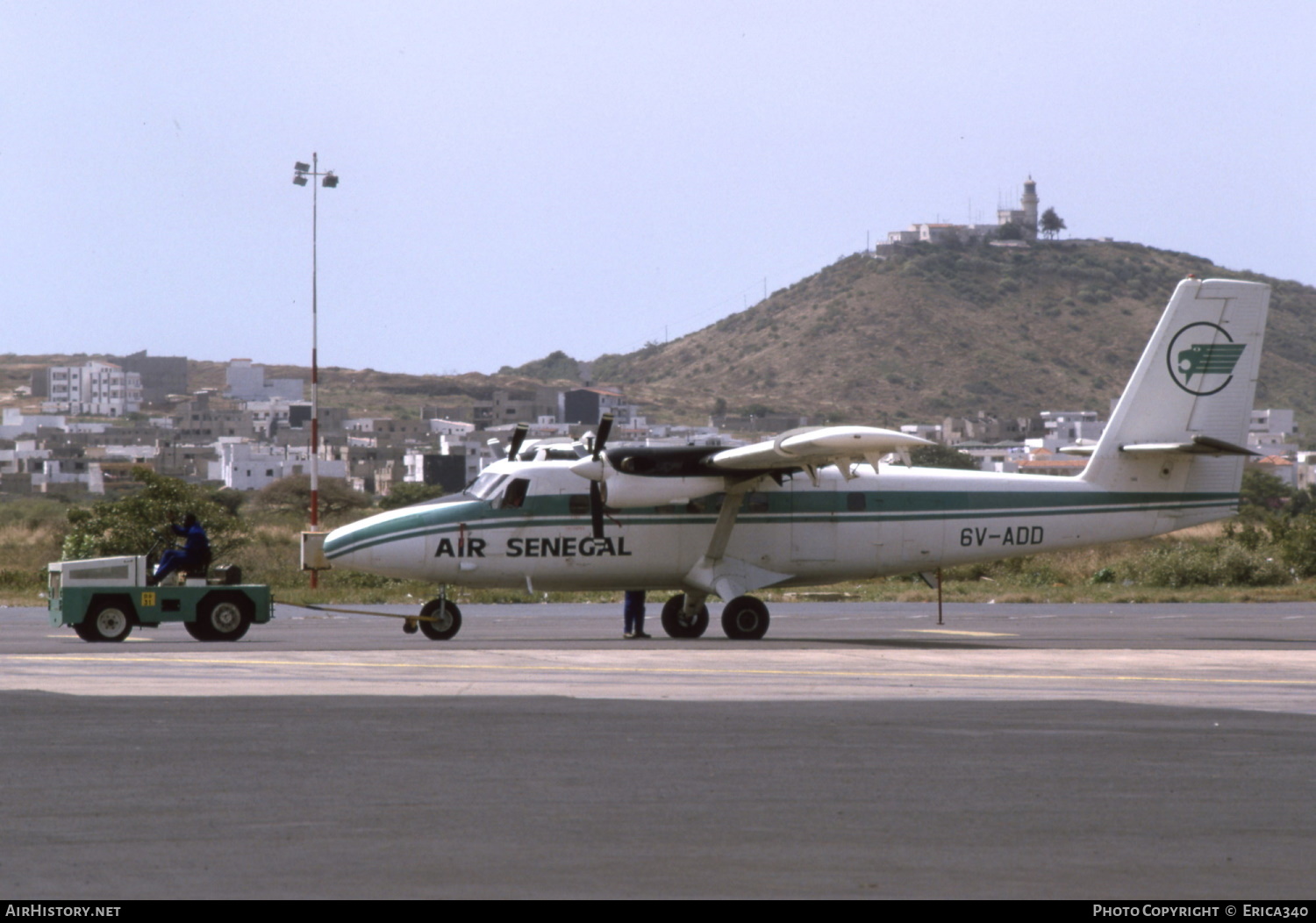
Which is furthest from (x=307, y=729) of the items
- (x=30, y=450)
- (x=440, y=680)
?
(x=30, y=450)

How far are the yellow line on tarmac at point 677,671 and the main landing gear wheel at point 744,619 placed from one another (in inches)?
194

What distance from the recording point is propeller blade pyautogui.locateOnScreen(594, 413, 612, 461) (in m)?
21.0

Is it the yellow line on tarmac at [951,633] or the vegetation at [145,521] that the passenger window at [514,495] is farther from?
the vegetation at [145,521]

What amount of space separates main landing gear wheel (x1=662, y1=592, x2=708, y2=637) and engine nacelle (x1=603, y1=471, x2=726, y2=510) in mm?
2044

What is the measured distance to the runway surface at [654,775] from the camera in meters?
7.10

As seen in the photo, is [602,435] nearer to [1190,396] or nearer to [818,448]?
[818,448]

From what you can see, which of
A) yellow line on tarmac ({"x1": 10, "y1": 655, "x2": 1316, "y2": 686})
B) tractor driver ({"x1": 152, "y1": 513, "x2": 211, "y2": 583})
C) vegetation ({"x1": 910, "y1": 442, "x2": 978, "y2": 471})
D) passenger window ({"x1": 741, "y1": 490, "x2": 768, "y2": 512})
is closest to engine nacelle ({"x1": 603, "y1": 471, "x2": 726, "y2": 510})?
passenger window ({"x1": 741, "y1": 490, "x2": 768, "y2": 512})

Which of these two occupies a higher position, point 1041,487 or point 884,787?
point 1041,487

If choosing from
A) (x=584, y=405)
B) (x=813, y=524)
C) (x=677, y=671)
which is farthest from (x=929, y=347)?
(x=677, y=671)

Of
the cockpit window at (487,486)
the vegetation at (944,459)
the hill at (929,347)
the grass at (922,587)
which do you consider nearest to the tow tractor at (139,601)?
the cockpit window at (487,486)

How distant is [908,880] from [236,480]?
4131 inches

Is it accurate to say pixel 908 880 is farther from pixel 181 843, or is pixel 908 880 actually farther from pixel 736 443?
pixel 736 443

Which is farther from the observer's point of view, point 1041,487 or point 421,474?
point 421,474

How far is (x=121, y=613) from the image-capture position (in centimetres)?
2089
